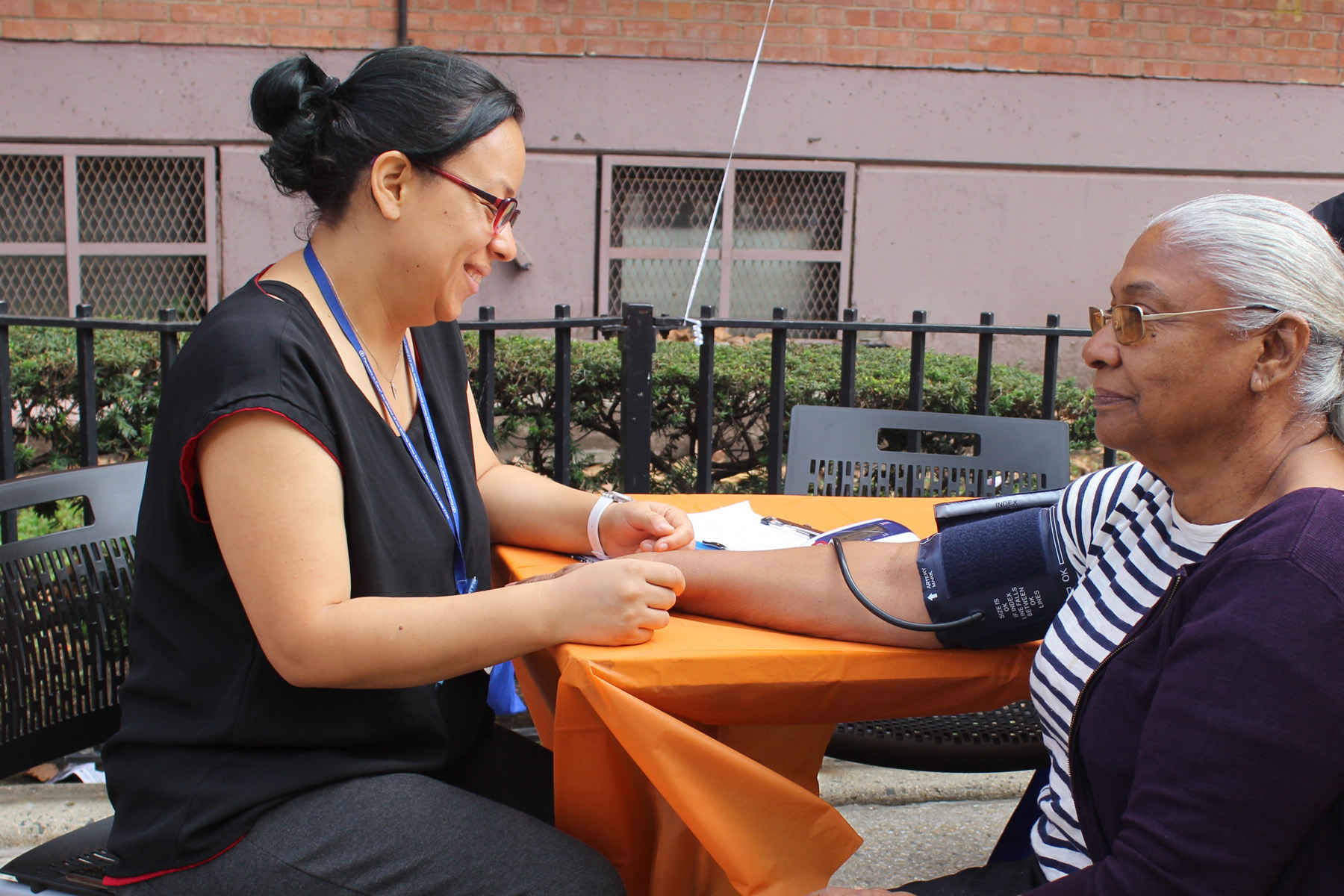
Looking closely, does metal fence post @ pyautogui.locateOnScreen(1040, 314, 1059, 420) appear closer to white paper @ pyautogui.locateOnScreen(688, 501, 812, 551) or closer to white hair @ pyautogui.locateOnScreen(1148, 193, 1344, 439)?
white paper @ pyautogui.locateOnScreen(688, 501, 812, 551)

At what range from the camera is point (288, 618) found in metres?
1.47

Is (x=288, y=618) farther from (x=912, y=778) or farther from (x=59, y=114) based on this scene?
(x=59, y=114)

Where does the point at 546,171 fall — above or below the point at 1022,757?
above

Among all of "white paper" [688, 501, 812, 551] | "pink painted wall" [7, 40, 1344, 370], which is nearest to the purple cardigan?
"white paper" [688, 501, 812, 551]

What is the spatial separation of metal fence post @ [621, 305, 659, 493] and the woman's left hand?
1239 millimetres

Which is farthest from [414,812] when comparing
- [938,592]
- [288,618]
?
[938,592]

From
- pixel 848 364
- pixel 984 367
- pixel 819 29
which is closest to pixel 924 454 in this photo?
pixel 848 364

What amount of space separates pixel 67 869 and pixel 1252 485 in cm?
182

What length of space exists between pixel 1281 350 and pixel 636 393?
218 centimetres

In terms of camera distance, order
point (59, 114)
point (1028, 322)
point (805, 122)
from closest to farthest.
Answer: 1. point (59, 114)
2. point (805, 122)
3. point (1028, 322)

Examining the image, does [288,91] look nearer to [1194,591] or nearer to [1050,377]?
[1194,591]

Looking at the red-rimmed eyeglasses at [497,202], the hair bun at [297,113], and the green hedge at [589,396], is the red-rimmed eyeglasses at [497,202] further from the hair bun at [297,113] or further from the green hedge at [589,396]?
the green hedge at [589,396]

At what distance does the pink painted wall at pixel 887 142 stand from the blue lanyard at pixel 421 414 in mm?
5211

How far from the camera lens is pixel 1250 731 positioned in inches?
44.5
